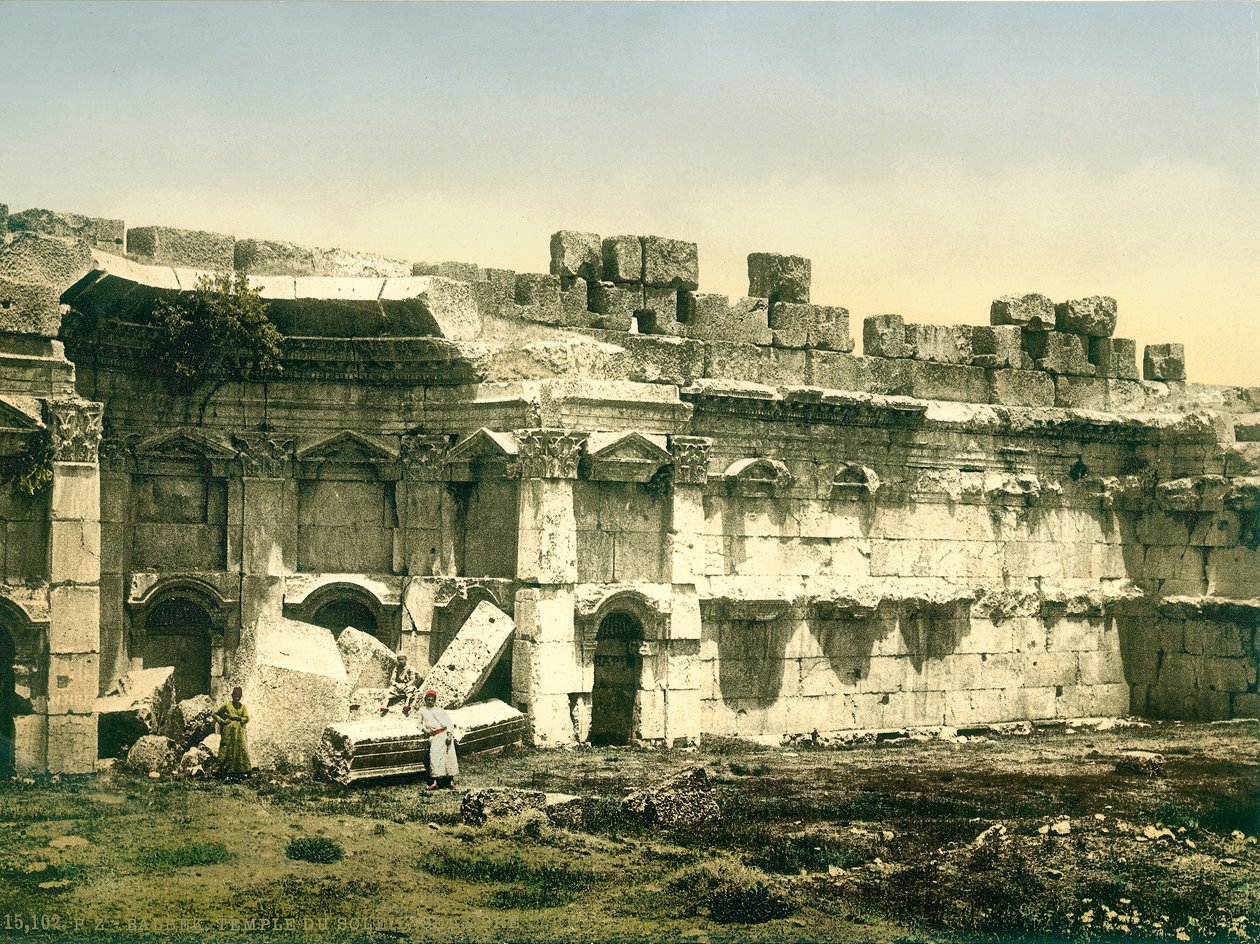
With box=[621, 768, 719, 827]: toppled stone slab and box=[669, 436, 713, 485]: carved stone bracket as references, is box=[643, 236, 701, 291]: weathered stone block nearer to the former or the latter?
box=[669, 436, 713, 485]: carved stone bracket

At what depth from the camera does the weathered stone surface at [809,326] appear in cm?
2261

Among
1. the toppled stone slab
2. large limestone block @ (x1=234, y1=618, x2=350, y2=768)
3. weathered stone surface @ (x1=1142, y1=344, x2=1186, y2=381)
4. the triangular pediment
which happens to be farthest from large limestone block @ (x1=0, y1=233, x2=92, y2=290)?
weathered stone surface @ (x1=1142, y1=344, x2=1186, y2=381)

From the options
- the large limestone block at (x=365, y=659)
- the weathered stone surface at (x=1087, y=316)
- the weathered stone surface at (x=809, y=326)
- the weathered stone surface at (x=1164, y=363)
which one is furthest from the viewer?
the weathered stone surface at (x=1164, y=363)

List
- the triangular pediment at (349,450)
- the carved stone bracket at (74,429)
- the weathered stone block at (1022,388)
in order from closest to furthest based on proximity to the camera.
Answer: the carved stone bracket at (74,429)
the triangular pediment at (349,450)
the weathered stone block at (1022,388)

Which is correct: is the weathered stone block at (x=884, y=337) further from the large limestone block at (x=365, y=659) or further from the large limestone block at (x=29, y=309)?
the large limestone block at (x=29, y=309)

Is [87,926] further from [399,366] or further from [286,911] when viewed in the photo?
[399,366]

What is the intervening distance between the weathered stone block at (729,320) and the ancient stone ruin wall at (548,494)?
37mm

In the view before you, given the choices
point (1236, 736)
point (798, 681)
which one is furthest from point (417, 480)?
point (1236, 736)

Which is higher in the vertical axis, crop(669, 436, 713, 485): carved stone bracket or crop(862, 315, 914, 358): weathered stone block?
crop(862, 315, 914, 358): weathered stone block

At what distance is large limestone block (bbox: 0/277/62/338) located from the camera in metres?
17.0

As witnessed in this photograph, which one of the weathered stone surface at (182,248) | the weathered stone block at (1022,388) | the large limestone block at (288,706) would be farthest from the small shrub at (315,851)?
the weathered stone block at (1022,388)

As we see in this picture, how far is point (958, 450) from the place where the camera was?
24.0 metres

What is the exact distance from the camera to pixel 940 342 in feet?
79.8

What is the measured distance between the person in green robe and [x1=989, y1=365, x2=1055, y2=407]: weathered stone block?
13.2m
